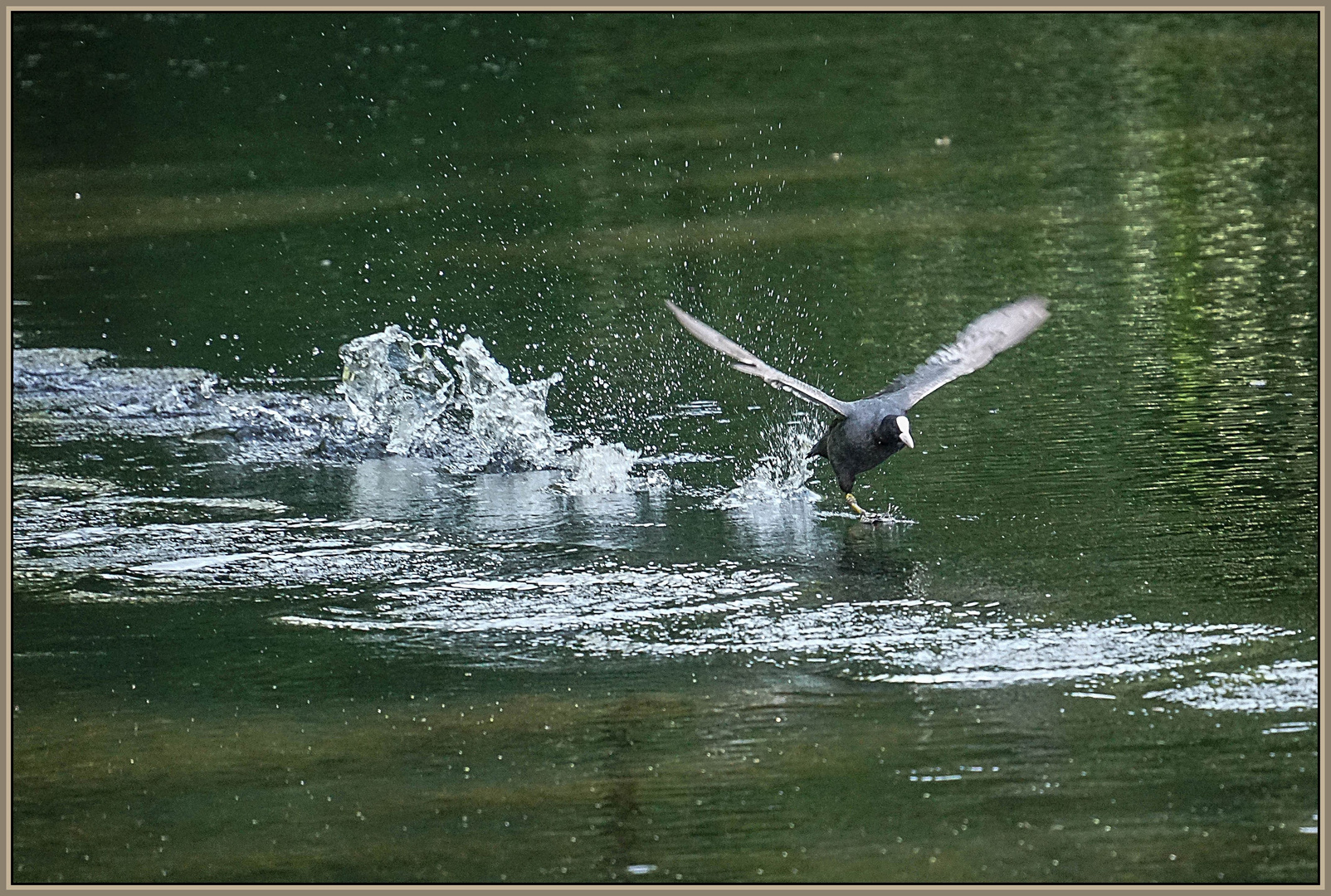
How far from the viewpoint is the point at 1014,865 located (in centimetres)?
474

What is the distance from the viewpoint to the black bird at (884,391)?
292 inches

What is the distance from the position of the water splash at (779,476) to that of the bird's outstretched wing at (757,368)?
51cm

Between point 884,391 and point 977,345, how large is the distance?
46cm

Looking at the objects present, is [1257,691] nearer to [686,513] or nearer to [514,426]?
[686,513]

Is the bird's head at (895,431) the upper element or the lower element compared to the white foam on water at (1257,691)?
upper

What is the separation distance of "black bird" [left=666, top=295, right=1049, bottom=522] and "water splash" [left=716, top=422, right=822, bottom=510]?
0.59ft

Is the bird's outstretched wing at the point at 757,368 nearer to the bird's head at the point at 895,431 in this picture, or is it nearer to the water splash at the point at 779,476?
the bird's head at the point at 895,431

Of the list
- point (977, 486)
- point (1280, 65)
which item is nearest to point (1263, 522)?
point (977, 486)

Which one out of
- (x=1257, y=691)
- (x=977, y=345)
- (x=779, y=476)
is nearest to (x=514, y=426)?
(x=779, y=476)

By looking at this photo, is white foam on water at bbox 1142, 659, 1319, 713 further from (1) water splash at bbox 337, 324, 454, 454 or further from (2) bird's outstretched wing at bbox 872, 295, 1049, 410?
(1) water splash at bbox 337, 324, 454, 454

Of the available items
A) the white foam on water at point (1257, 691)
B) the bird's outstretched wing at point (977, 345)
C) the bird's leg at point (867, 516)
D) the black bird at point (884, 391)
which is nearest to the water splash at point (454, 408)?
the black bird at point (884, 391)

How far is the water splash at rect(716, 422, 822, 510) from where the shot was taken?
798cm

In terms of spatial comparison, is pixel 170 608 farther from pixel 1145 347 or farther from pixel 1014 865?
pixel 1145 347

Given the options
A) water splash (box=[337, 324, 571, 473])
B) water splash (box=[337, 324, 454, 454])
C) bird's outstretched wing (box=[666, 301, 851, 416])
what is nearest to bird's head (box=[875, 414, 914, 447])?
bird's outstretched wing (box=[666, 301, 851, 416])
